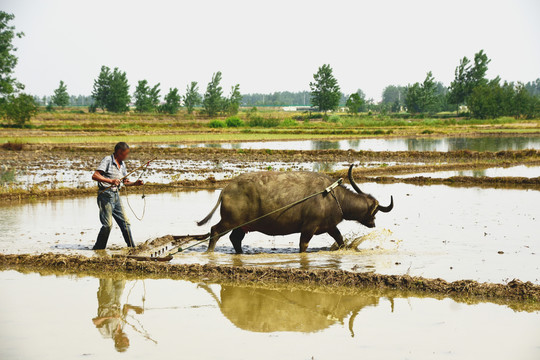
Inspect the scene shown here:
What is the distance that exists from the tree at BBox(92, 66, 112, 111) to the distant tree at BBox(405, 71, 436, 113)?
48808 millimetres

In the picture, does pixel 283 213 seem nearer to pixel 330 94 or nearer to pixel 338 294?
pixel 338 294

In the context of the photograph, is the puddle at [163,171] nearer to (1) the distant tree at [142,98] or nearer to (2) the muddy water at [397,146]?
(2) the muddy water at [397,146]

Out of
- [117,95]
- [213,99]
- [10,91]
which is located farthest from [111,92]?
[10,91]

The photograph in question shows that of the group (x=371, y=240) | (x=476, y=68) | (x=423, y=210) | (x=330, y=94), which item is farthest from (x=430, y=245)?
(x=476, y=68)

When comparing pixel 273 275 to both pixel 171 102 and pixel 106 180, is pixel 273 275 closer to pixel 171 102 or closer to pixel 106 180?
pixel 106 180

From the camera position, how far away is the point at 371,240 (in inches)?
379

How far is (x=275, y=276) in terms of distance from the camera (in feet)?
22.9

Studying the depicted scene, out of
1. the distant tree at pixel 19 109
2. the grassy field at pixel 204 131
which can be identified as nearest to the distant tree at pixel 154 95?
the grassy field at pixel 204 131

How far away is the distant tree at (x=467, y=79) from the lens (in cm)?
8806

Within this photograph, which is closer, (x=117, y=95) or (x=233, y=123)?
(x=233, y=123)

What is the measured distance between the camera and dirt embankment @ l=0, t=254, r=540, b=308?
6.29 meters

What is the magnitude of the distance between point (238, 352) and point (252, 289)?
1.96 metres

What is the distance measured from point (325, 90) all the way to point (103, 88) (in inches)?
1368

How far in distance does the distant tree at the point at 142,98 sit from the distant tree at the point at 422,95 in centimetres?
4291
